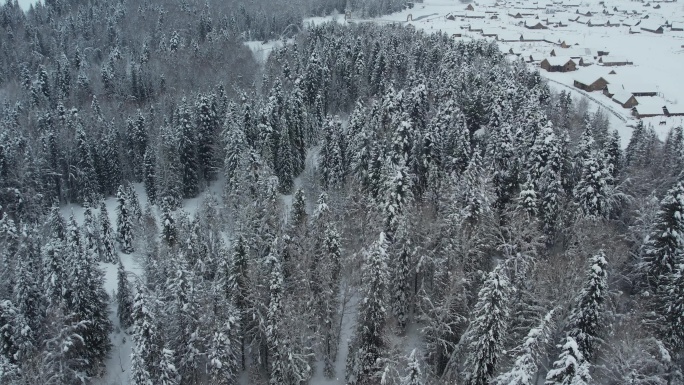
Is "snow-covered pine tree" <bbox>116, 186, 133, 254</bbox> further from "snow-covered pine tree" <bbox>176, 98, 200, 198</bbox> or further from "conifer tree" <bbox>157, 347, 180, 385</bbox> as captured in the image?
"conifer tree" <bbox>157, 347, 180, 385</bbox>

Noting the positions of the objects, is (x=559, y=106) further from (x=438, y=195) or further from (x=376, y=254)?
(x=376, y=254)

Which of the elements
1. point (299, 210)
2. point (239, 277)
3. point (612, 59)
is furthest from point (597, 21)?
point (239, 277)

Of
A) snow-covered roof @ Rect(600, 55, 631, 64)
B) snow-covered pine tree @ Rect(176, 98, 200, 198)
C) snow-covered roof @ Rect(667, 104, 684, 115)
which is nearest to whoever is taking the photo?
snow-covered pine tree @ Rect(176, 98, 200, 198)

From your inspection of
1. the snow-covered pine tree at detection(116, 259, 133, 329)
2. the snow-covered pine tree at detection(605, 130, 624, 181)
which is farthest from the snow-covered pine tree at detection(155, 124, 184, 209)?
the snow-covered pine tree at detection(605, 130, 624, 181)

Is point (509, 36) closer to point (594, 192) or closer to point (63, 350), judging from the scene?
point (594, 192)

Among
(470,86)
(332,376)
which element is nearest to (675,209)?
(332,376)

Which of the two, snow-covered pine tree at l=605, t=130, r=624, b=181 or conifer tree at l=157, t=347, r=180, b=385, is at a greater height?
snow-covered pine tree at l=605, t=130, r=624, b=181
